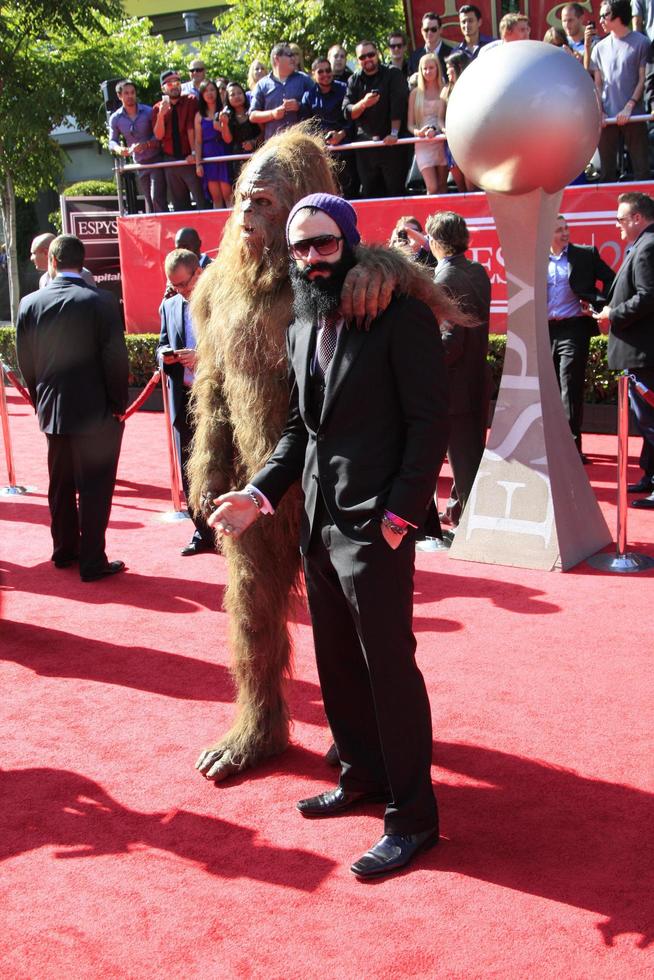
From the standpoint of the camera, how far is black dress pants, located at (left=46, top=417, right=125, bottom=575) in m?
6.83

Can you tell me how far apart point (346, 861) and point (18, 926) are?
1.04m

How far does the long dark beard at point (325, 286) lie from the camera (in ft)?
10.6

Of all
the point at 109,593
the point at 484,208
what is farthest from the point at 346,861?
the point at 484,208

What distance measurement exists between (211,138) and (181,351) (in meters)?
7.27

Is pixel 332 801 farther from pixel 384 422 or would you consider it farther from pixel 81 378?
pixel 81 378

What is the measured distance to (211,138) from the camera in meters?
13.4

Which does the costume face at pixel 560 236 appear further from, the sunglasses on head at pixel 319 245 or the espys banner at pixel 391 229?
the sunglasses on head at pixel 319 245

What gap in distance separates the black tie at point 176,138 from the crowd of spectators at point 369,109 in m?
0.02


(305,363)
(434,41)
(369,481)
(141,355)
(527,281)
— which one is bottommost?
(141,355)

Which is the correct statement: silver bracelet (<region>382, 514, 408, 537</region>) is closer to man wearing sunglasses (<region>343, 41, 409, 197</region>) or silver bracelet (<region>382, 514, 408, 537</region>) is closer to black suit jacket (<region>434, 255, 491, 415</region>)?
black suit jacket (<region>434, 255, 491, 415</region>)

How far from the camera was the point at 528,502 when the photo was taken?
257 inches

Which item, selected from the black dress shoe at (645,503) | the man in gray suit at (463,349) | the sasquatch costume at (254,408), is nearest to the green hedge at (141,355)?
the man in gray suit at (463,349)

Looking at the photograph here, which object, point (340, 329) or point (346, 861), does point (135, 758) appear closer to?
point (346, 861)

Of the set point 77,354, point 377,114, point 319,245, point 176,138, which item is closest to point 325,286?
point 319,245
